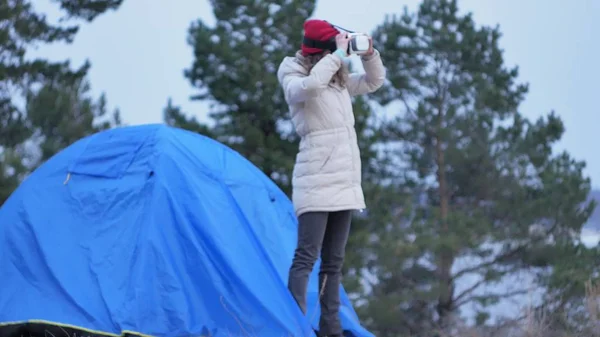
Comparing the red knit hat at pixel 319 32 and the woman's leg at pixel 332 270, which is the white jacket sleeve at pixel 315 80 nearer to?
the red knit hat at pixel 319 32

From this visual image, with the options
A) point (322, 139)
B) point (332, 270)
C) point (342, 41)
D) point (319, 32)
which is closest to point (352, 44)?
point (342, 41)

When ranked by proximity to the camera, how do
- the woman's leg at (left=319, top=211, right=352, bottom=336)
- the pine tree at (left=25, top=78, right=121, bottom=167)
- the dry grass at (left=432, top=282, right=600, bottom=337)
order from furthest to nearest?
the pine tree at (left=25, top=78, right=121, bottom=167), the dry grass at (left=432, top=282, right=600, bottom=337), the woman's leg at (left=319, top=211, right=352, bottom=336)

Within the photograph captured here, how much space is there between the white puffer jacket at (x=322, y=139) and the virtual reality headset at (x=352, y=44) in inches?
3.7

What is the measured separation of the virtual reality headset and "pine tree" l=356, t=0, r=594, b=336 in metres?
7.50

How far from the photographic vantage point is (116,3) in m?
9.78

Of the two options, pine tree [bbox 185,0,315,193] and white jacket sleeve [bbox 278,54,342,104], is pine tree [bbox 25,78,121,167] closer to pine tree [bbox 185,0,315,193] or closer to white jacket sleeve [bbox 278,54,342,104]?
pine tree [bbox 185,0,315,193]

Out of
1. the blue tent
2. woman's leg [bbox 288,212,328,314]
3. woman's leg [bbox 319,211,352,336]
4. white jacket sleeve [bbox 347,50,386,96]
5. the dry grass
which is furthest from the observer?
the dry grass

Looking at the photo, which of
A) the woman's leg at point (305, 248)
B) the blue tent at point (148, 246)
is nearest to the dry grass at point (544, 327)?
the blue tent at point (148, 246)

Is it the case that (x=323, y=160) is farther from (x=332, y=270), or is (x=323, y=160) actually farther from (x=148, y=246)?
(x=148, y=246)

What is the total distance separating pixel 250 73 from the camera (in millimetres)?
9414

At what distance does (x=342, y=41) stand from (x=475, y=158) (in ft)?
29.2

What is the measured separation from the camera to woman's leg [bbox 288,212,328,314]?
161 inches

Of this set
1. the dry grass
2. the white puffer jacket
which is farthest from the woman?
the dry grass

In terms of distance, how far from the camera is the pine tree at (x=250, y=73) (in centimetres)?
924
